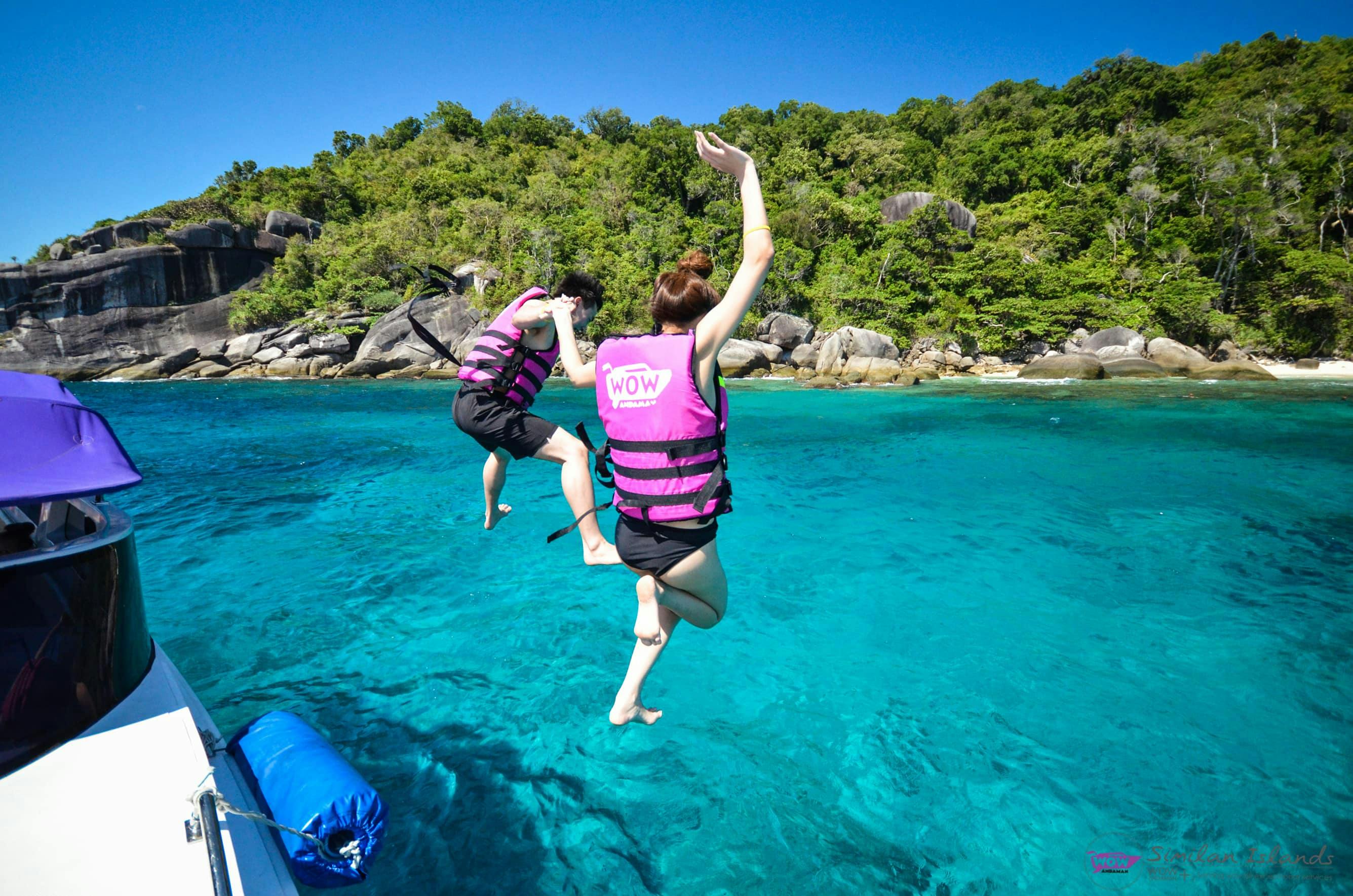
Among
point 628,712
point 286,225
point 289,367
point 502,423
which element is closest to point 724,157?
point 502,423

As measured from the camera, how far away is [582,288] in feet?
14.1

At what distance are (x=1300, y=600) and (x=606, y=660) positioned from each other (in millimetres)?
6731

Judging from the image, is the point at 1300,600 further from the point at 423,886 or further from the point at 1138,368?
the point at 1138,368

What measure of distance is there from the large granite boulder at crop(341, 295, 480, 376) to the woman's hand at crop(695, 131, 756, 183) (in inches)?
1555

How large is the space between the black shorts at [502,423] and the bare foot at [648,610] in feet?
7.20

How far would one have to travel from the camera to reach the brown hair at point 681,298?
285 cm

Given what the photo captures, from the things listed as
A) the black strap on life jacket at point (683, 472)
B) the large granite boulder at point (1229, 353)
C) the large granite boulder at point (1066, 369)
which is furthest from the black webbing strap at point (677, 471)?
the large granite boulder at point (1229, 353)

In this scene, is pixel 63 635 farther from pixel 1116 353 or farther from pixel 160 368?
pixel 160 368

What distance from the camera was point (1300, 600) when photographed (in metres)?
5.59

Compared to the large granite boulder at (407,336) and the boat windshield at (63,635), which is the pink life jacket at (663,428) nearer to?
the boat windshield at (63,635)

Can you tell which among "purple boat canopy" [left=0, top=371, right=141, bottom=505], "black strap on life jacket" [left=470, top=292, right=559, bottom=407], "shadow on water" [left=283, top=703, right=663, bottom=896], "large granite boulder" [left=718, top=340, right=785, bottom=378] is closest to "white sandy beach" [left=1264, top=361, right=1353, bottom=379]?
"large granite boulder" [left=718, top=340, right=785, bottom=378]

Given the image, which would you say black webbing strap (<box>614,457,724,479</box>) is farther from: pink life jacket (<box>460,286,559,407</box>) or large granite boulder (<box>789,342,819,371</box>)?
large granite boulder (<box>789,342,819,371</box>)

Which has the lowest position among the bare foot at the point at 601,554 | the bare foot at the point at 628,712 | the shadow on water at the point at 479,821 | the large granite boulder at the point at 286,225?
the shadow on water at the point at 479,821

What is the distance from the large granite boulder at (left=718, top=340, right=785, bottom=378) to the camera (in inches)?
1430
